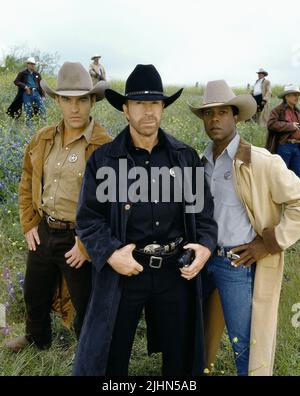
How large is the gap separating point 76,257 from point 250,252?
1.07 metres

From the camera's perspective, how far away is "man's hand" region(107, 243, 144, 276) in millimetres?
2463

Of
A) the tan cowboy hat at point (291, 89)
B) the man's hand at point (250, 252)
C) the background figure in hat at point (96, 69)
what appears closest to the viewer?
the man's hand at point (250, 252)

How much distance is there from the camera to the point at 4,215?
17.7 feet

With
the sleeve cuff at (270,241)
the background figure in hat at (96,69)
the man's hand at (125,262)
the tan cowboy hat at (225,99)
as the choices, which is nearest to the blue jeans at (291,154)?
the tan cowboy hat at (225,99)

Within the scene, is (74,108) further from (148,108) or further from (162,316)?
(162,316)

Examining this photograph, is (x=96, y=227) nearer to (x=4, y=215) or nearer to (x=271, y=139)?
(x=4, y=215)

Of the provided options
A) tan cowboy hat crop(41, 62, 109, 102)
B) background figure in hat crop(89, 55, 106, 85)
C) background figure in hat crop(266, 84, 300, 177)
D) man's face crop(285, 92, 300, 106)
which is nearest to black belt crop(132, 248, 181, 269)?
tan cowboy hat crop(41, 62, 109, 102)

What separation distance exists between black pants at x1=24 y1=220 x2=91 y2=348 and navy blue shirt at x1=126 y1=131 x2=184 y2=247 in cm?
63

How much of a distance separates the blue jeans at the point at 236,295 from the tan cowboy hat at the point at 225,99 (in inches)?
36.3

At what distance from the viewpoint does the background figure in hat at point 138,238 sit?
8.33ft

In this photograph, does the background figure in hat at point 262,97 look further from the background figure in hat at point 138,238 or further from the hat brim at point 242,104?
the background figure in hat at point 138,238

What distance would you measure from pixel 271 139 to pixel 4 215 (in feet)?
14.0

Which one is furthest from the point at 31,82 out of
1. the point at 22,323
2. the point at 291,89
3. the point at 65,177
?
the point at 65,177

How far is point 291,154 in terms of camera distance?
7277 mm
